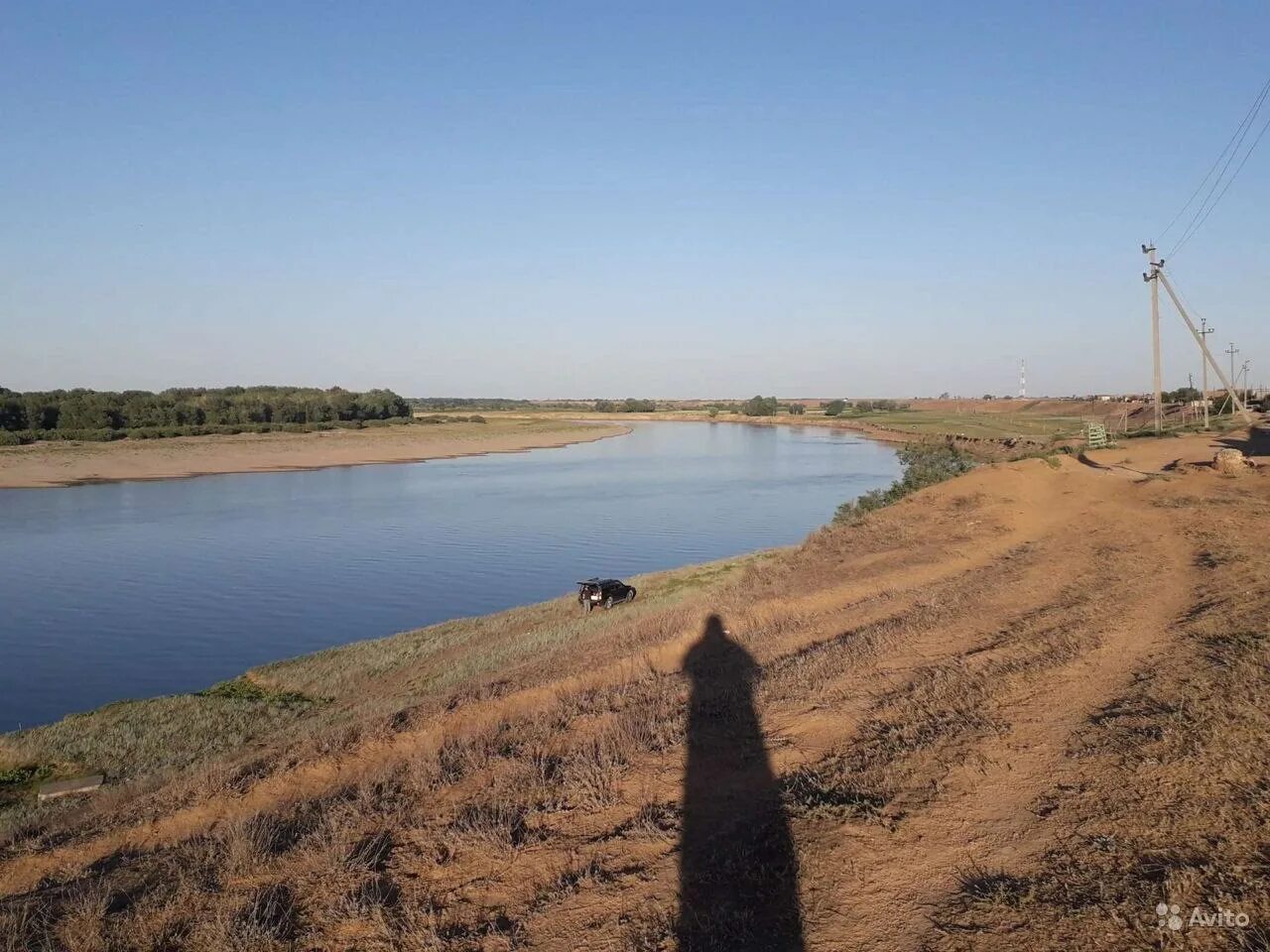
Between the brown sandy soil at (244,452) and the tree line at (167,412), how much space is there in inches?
191

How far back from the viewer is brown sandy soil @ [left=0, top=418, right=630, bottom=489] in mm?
60250

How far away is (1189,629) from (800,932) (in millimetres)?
6360

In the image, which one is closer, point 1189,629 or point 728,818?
point 728,818

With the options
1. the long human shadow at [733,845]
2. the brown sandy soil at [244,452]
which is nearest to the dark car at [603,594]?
the long human shadow at [733,845]

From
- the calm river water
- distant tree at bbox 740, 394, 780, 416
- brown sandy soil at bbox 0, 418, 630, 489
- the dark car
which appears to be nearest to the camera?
the dark car

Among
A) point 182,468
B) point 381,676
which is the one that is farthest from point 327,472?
point 381,676

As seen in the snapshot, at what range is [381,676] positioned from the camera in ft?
53.3

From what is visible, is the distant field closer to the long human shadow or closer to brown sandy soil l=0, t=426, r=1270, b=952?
brown sandy soil l=0, t=426, r=1270, b=952

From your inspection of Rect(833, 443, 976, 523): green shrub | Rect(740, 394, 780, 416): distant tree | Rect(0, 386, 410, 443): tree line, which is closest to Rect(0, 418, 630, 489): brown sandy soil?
Rect(0, 386, 410, 443): tree line

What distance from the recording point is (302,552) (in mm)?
32812

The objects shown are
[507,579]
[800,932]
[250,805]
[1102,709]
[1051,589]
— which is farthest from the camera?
[507,579]

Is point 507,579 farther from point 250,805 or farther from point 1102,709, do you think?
point 1102,709

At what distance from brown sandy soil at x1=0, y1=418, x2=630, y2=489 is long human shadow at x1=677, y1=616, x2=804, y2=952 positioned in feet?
200

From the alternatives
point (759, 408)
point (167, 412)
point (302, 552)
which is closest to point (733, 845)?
point (302, 552)
